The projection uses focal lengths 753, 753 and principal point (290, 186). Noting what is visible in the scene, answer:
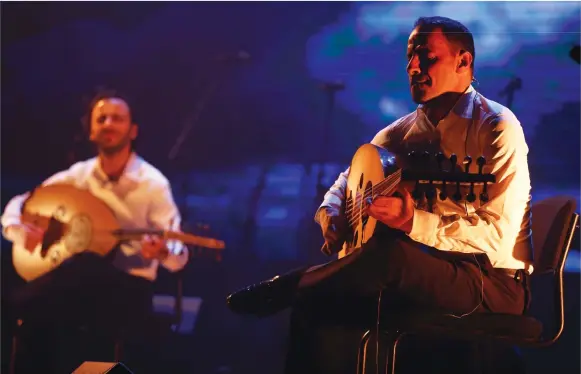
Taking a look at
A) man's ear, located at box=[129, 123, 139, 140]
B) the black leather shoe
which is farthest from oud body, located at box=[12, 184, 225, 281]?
the black leather shoe

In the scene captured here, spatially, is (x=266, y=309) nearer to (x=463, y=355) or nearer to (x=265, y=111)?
(x=463, y=355)

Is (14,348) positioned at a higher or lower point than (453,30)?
lower

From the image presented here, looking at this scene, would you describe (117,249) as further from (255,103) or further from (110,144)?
(255,103)

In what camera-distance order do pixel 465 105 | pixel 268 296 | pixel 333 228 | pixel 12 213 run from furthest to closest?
pixel 12 213, pixel 333 228, pixel 465 105, pixel 268 296

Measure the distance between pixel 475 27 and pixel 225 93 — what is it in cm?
118

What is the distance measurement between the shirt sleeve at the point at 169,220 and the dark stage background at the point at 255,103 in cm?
5

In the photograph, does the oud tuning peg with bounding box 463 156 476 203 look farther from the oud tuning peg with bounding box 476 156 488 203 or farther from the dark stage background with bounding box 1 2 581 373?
the dark stage background with bounding box 1 2 581 373

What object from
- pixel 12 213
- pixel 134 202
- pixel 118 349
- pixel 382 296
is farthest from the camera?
pixel 12 213

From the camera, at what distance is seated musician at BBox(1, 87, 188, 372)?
352 centimetres

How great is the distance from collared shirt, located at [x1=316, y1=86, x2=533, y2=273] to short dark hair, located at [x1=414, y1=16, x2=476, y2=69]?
9.0 inches

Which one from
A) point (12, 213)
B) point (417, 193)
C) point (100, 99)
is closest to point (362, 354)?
point (417, 193)

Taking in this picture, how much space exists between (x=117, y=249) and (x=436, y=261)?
1.64m

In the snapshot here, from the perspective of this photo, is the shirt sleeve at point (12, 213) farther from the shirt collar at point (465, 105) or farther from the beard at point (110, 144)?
the shirt collar at point (465, 105)

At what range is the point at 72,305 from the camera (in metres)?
3.57
